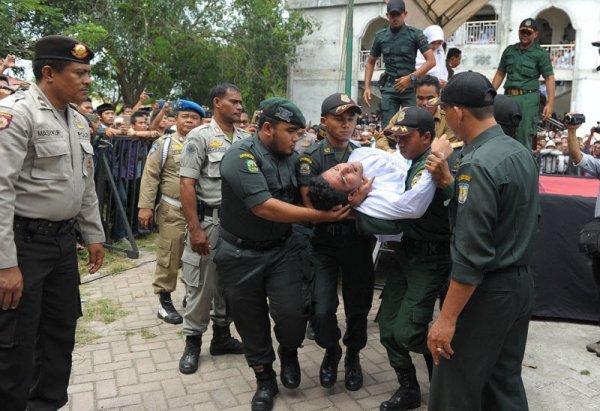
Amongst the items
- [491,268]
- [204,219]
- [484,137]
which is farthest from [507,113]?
[204,219]

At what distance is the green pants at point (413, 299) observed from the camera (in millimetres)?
3102

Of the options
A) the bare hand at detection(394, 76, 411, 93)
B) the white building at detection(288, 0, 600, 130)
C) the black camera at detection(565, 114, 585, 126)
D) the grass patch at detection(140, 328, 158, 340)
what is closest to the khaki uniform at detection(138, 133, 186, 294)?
the grass patch at detection(140, 328, 158, 340)

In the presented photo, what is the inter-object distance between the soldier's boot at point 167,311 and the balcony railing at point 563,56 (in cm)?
2234

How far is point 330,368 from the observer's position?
3664mm

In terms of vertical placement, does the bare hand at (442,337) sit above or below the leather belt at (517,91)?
below

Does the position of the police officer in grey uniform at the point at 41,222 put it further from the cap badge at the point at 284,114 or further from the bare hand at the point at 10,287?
the cap badge at the point at 284,114

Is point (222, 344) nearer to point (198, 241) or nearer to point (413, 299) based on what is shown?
point (198, 241)

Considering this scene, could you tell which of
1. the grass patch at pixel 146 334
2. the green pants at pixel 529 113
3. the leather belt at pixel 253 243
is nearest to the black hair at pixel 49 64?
the leather belt at pixel 253 243

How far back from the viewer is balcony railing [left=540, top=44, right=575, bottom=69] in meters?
22.4

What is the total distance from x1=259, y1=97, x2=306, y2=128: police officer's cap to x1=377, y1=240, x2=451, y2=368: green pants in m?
1.05

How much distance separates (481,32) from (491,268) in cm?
2393

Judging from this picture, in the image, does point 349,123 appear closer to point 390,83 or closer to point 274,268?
point 274,268

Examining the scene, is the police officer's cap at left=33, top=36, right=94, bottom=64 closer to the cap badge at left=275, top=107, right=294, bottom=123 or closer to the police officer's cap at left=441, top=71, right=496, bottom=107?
the cap badge at left=275, top=107, right=294, bottom=123

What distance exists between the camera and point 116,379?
3.75 m
